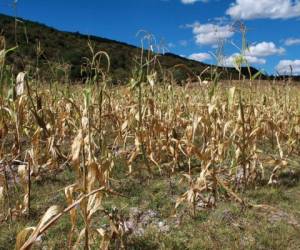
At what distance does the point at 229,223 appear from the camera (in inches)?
156

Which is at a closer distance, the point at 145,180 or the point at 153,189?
the point at 153,189

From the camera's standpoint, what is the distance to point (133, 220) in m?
4.07

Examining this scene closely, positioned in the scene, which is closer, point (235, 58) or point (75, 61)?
point (235, 58)

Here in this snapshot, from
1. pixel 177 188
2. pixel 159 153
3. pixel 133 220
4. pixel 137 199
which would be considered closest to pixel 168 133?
pixel 159 153

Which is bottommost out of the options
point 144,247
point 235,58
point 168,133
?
point 144,247

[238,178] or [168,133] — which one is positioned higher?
[168,133]

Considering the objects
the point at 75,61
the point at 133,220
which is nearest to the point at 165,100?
the point at 133,220

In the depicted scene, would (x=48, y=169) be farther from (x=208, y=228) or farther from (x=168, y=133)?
(x=208, y=228)

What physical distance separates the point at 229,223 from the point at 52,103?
11.3 ft

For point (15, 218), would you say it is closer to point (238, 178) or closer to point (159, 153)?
point (159, 153)

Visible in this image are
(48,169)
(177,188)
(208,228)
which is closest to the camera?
(208,228)

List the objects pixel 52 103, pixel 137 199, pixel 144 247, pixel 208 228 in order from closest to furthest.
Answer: pixel 144 247 < pixel 208 228 < pixel 137 199 < pixel 52 103

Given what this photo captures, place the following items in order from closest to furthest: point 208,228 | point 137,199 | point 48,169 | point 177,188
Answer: point 208,228 < point 137,199 < point 177,188 < point 48,169

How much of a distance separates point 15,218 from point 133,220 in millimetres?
975
